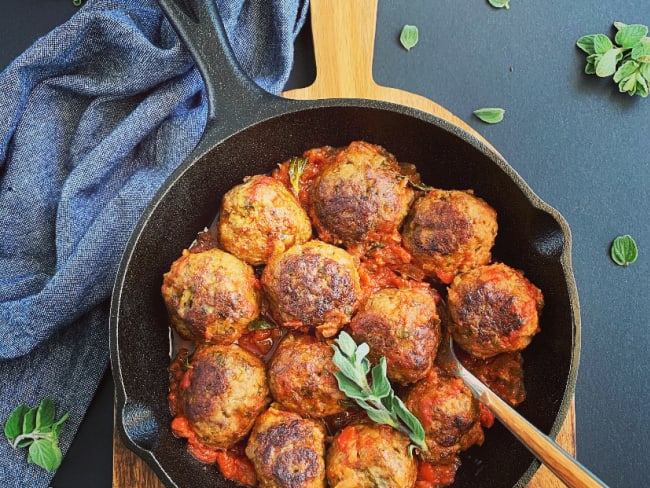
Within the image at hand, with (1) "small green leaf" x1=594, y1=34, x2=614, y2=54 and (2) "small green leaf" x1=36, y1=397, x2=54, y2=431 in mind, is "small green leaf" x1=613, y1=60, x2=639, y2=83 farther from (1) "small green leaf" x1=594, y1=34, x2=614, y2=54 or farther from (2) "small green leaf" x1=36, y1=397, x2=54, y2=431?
(2) "small green leaf" x1=36, y1=397, x2=54, y2=431

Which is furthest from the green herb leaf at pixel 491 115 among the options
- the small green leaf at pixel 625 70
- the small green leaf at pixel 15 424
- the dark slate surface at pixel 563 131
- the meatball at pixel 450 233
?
the small green leaf at pixel 15 424

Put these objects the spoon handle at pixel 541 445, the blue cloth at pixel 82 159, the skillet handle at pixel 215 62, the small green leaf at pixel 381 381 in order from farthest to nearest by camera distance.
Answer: the blue cloth at pixel 82 159 < the skillet handle at pixel 215 62 < the small green leaf at pixel 381 381 < the spoon handle at pixel 541 445

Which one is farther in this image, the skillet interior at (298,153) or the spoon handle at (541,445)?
the skillet interior at (298,153)

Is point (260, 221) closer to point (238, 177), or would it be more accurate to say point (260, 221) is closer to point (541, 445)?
point (238, 177)

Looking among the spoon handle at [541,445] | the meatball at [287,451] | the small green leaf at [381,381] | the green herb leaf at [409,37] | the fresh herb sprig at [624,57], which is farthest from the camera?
the green herb leaf at [409,37]

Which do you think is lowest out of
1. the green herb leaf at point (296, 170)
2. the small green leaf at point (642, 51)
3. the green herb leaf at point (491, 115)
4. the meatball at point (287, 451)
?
the meatball at point (287, 451)

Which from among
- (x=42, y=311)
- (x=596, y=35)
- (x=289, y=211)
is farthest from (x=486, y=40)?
(x=42, y=311)

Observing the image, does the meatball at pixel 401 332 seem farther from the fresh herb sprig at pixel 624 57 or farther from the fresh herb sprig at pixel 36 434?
the fresh herb sprig at pixel 624 57

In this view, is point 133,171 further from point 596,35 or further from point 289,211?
point 596,35
